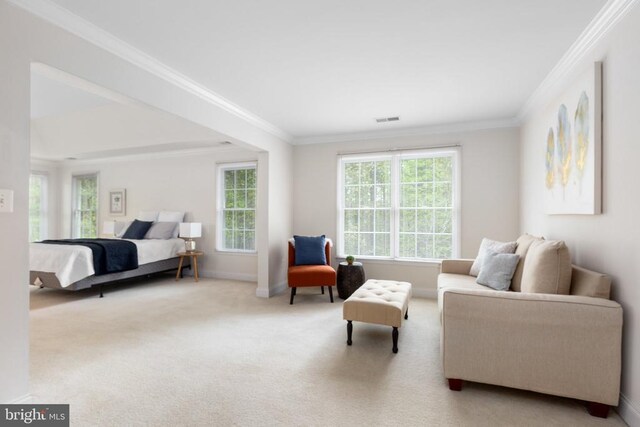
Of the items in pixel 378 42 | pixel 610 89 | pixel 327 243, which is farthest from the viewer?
pixel 327 243

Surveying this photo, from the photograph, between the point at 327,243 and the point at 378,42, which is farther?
the point at 327,243

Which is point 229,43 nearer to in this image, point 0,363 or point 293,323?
point 0,363

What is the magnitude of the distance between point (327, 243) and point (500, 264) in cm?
240

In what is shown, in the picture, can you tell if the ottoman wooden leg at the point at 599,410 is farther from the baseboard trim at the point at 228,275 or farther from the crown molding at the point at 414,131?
the baseboard trim at the point at 228,275

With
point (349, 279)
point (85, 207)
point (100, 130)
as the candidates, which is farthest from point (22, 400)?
point (85, 207)

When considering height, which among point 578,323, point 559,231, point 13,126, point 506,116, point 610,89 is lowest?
point 578,323

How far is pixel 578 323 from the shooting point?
185 cm

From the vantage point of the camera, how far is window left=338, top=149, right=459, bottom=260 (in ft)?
15.2

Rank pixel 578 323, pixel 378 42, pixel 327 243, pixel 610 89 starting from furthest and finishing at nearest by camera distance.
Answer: pixel 327 243 < pixel 378 42 < pixel 610 89 < pixel 578 323

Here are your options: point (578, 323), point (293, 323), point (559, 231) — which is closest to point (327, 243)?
point (293, 323)

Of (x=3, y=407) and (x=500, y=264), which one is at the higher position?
(x=500, y=264)

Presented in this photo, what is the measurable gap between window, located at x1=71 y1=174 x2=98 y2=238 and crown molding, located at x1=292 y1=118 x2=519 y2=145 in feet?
17.1

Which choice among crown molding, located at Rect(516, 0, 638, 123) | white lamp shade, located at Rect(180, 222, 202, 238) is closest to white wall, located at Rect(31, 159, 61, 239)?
white lamp shade, located at Rect(180, 222, 202, 238)

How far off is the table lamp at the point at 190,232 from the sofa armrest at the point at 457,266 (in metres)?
4.24
